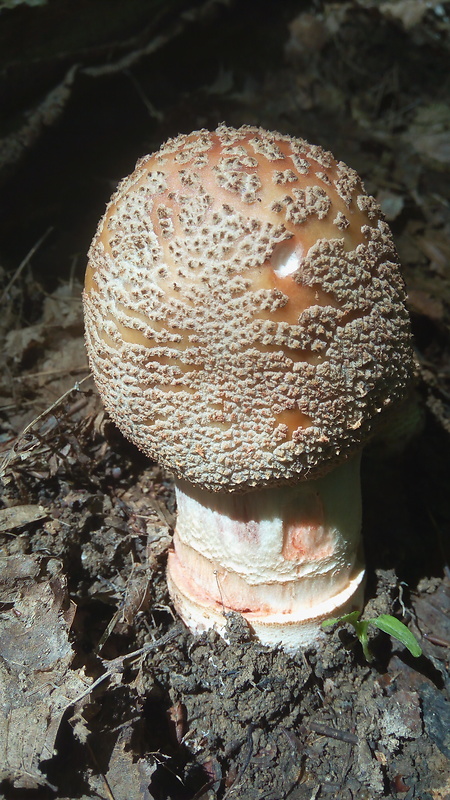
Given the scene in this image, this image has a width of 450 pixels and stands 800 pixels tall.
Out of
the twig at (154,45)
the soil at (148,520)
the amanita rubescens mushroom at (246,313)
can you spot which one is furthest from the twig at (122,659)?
the twig at (154,45)

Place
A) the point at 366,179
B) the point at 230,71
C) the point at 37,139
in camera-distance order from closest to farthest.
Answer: the point at 37,139 < the point at 366,179 < the point at 230,71

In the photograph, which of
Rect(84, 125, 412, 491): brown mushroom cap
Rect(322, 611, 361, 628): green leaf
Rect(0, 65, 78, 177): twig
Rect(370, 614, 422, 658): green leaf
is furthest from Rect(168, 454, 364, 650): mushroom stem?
Rect(0, 65, 78, 177): twig

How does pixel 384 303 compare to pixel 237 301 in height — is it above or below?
below

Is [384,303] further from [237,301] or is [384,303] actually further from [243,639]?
[243,639]

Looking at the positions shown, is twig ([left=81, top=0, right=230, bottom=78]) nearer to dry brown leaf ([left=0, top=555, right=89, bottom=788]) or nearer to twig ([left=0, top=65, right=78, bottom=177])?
twig ([left=0, top=65, right=78, bottom=177])

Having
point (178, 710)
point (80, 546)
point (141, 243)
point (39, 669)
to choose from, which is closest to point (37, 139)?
point (141, 243)

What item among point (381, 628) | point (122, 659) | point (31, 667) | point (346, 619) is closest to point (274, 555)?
point (346, 619)
